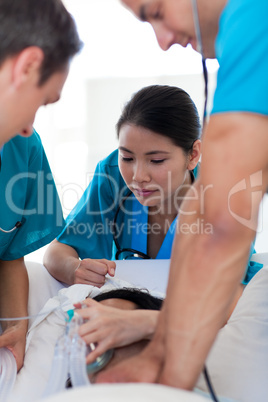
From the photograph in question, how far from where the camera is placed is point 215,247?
82cm

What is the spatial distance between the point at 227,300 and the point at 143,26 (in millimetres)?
3922

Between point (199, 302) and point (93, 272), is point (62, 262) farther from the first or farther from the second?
point (199, 302)

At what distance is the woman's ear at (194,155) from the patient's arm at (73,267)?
0.50m

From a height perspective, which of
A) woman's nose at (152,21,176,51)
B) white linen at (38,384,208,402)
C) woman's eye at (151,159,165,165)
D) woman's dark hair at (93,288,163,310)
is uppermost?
woman's nose at (152,21,176,51)

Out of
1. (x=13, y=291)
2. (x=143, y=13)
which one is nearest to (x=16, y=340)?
(x=13, y=291)

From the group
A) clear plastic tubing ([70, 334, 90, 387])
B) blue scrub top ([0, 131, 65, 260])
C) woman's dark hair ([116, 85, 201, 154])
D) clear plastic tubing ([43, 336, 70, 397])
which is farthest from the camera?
woman's dark hair ([116, 85, 201, 154])

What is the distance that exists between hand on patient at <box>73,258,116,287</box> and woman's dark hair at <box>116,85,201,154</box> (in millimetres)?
504

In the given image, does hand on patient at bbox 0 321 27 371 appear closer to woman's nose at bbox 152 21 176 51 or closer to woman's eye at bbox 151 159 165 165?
woman's eye at bbox 151 159 165 165

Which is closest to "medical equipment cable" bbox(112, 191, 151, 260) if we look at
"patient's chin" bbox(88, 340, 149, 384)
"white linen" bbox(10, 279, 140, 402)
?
"white linen" bbox(10, 279, 140, 402)

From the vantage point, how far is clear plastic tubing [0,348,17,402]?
1.27 m

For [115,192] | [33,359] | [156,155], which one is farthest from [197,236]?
[115,192]

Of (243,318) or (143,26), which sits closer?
(243,318)

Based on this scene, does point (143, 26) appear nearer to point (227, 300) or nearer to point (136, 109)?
point (136, 109)

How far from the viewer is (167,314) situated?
0.85 m
